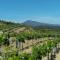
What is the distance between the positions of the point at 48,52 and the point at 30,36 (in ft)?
56.1

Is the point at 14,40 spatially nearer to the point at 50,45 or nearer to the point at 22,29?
the point at 50,45

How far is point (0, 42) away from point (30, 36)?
1373cm

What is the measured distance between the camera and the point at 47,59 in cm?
2045

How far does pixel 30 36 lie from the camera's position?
4119cm

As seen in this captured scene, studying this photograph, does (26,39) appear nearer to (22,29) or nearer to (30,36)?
(30,36)

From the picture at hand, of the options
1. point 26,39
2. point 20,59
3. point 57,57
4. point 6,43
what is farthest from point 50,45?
point 26,39

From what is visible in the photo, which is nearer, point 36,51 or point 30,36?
point 36,51

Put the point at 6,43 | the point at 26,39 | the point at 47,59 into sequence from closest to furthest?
the point at 47,59 < the point at 6,43 < the point at 26,39

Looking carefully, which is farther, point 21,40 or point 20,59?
point 21,40

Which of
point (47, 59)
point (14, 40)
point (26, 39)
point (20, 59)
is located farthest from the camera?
point (26, 39)

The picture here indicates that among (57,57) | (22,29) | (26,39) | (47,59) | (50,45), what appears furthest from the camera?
(22,29)

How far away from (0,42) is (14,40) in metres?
7.25

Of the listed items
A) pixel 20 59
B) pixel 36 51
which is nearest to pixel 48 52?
pixel 36 51

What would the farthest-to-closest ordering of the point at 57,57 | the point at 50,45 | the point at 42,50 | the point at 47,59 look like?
the point at 50,45 < the point at 57,57 < the point at 42,50 < the point at 47,59
